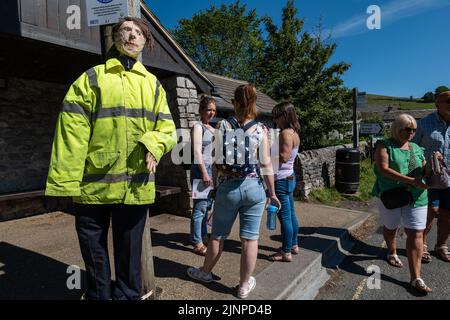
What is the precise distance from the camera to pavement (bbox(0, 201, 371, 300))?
2652mm

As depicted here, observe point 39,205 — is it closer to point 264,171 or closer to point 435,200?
point 264,171

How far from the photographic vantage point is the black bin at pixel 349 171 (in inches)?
295

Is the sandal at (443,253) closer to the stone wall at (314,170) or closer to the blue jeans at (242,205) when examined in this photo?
the blue jeans at (242,205)

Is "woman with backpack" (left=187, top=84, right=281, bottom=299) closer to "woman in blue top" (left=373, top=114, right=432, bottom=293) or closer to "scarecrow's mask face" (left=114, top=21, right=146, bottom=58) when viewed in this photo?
"scarecrow's mask face" (left=114, top=21, right=146, bottom=58)

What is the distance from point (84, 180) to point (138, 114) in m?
0.56

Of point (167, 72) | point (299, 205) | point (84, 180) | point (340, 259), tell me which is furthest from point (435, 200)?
point (167, 72)

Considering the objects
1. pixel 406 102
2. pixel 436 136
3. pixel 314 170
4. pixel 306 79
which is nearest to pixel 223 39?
pixel 306 79

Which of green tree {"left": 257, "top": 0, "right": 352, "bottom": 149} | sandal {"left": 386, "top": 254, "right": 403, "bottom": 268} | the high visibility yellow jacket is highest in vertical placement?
green tree {"left": 257, "top": 0, "right": 352, "bottom": 149}

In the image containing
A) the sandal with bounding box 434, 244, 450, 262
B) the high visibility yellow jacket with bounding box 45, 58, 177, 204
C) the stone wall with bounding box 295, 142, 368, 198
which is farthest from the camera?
the stone wall with bounding box 295, 142, 368, 198

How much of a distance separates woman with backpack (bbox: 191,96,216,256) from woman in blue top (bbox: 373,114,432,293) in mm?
1904

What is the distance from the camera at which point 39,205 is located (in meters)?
6.14

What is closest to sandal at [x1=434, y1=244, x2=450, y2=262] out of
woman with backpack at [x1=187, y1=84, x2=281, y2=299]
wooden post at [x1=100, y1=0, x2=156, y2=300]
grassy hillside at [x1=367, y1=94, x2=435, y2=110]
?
woman with backpack at [x1=187, y1=84, x2=281, y2=299]

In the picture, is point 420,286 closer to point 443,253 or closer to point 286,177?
point 443,253

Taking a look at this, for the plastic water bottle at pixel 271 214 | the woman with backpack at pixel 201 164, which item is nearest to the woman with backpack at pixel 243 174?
the plastic water bottle at pixel 271 214
